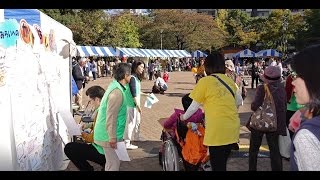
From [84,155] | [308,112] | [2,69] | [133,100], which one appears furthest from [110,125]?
[133,100]

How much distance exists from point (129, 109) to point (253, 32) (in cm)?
6541

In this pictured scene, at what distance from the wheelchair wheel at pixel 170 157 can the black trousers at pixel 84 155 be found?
3.08 ft

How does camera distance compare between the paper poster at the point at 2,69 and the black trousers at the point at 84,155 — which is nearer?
the paper poster at the point at 2,69

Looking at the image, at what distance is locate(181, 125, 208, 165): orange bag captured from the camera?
4.93 metres

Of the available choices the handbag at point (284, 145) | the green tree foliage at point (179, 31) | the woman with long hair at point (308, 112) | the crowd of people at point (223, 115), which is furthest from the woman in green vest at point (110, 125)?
the green tree foliage at point (179, 31)

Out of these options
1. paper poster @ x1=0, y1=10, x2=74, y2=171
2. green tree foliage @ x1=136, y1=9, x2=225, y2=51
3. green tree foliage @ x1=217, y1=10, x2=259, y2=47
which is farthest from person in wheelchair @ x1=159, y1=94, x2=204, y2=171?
green tree foliage @ x1=217, y1=10, x2=259, y2=47

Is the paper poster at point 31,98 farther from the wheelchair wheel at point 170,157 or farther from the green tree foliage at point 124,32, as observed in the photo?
the green tree foliage at point 124,32

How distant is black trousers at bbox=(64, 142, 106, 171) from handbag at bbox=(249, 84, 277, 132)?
1912 mm

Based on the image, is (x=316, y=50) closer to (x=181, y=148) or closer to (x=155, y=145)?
(x=181, y=148)

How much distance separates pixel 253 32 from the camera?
6962 centimetres

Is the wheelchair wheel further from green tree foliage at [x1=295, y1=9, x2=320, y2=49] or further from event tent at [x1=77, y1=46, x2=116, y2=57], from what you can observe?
A: green tree foliage at [x1=295, y1=9, x2=320, y2=49]

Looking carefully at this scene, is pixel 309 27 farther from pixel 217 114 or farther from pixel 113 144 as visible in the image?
pixel 113 144

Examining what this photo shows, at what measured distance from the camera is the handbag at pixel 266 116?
4.86 metres
